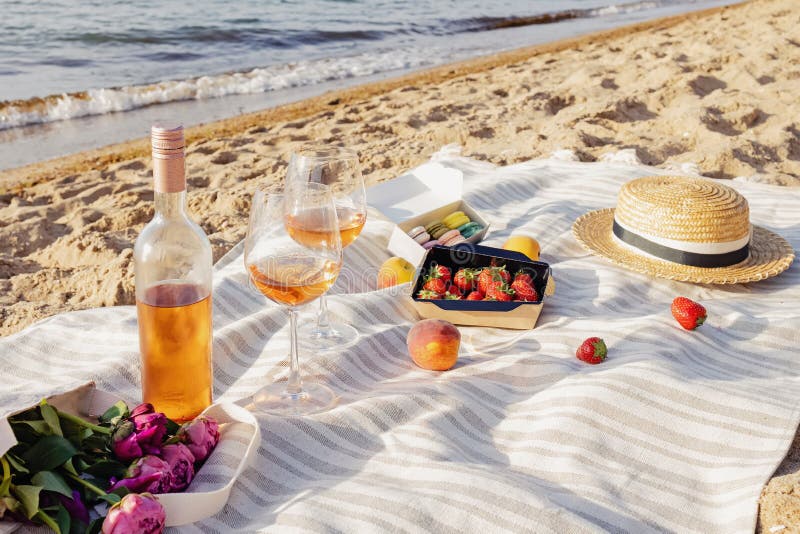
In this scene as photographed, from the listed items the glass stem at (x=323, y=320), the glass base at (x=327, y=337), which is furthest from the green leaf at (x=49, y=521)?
the glass stem at (x=323, y=320)

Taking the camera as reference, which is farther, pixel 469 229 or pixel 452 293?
pixel 469 229

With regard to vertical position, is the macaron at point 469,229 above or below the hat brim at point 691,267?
above

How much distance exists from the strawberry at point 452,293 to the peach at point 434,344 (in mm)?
294

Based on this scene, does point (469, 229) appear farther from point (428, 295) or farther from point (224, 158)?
point (224, 158)

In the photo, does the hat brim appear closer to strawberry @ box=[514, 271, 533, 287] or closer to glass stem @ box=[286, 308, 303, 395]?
strawberry @ box=[514, 271, 533, 287]

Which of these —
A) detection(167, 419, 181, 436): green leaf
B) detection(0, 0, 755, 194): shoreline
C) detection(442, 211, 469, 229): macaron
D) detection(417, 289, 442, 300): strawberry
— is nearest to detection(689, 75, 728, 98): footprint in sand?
detection(0, 0, 755, 194): shoreline

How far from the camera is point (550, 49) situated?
39.8 ft

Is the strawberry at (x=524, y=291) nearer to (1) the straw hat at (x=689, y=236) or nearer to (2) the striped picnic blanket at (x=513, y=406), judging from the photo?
(2) the striped picnic blanket at (x=513, y=406)

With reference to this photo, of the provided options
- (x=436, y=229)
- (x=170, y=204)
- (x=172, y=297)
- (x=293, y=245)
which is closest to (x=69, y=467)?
(x=172, y=297)

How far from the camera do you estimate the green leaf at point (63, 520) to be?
135cm

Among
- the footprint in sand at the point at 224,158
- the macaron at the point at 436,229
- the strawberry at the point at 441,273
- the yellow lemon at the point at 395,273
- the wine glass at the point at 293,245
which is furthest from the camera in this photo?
the footprint in sand at the point at 224,158

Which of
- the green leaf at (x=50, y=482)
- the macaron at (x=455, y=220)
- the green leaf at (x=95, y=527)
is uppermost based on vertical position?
the macaron at (x=455, y=220)

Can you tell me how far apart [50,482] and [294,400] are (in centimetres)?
68

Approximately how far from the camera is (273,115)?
7.42 metres
